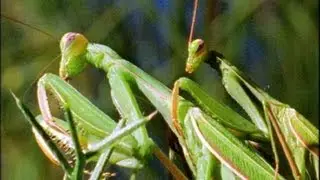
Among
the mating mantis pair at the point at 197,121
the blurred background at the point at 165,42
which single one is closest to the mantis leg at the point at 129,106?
the mating mantis pair at the point at 197,121

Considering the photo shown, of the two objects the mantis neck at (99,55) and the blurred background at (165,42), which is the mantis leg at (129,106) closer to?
the mantis neck at (99,55)

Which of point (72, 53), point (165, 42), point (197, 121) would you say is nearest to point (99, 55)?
point (72, 53)

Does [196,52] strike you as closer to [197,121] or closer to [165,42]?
[197,121]

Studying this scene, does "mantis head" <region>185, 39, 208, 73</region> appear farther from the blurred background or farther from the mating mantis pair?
the blurred background

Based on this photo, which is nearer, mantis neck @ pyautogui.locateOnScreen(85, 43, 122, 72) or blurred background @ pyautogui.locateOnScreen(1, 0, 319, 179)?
mantis neck @ pyautogui.locateOnScreen(85, 43, 122, 72)

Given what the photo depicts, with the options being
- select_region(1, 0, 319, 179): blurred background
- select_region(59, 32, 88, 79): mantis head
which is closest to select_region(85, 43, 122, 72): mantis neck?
select_region(59, 32, 88, 79): mantis head

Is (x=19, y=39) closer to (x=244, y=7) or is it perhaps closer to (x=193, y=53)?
(x=244, y=7)
